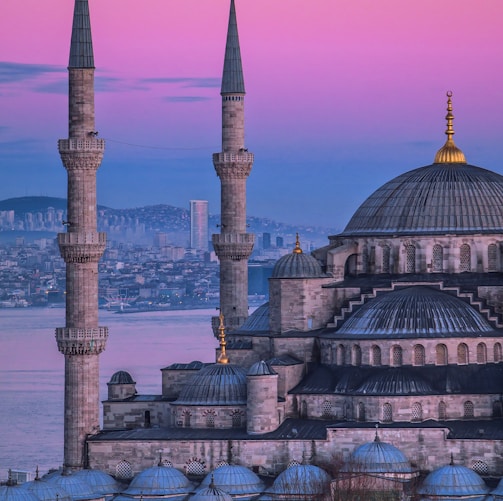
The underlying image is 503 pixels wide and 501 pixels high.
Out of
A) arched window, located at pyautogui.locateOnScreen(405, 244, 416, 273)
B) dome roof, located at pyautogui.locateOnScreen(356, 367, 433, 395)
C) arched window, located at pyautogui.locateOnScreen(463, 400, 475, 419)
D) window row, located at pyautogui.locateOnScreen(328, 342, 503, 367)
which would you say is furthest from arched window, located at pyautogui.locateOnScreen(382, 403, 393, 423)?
arched window, located at pyautogui.locateOnScreen(405, 244, 416, 273)

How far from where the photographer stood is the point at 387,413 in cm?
6569

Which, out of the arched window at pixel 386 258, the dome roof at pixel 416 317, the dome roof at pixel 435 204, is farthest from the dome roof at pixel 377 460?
the dome roof at pixel 435 204

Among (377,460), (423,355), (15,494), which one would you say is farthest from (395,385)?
(15,494)

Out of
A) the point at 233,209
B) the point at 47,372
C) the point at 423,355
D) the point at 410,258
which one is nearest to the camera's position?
the point at 423,355

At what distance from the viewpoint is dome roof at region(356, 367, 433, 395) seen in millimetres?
65875

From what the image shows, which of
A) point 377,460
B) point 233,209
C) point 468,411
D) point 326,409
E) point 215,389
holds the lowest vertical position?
point 377,460

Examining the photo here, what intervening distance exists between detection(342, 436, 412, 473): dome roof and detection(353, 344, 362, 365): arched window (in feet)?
17.4

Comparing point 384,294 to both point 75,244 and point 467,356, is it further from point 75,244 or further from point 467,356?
point 75,244

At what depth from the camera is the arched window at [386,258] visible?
72.5 m

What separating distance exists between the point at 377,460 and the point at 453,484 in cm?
224

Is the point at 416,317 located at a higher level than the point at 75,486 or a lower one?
higher

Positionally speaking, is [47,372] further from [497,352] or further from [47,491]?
[47,491]

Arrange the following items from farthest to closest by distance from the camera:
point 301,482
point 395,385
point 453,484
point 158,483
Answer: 1. point 395,385
2. point 158,483
3. point 301,482
4. point 453,484

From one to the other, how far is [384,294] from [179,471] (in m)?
9.59
